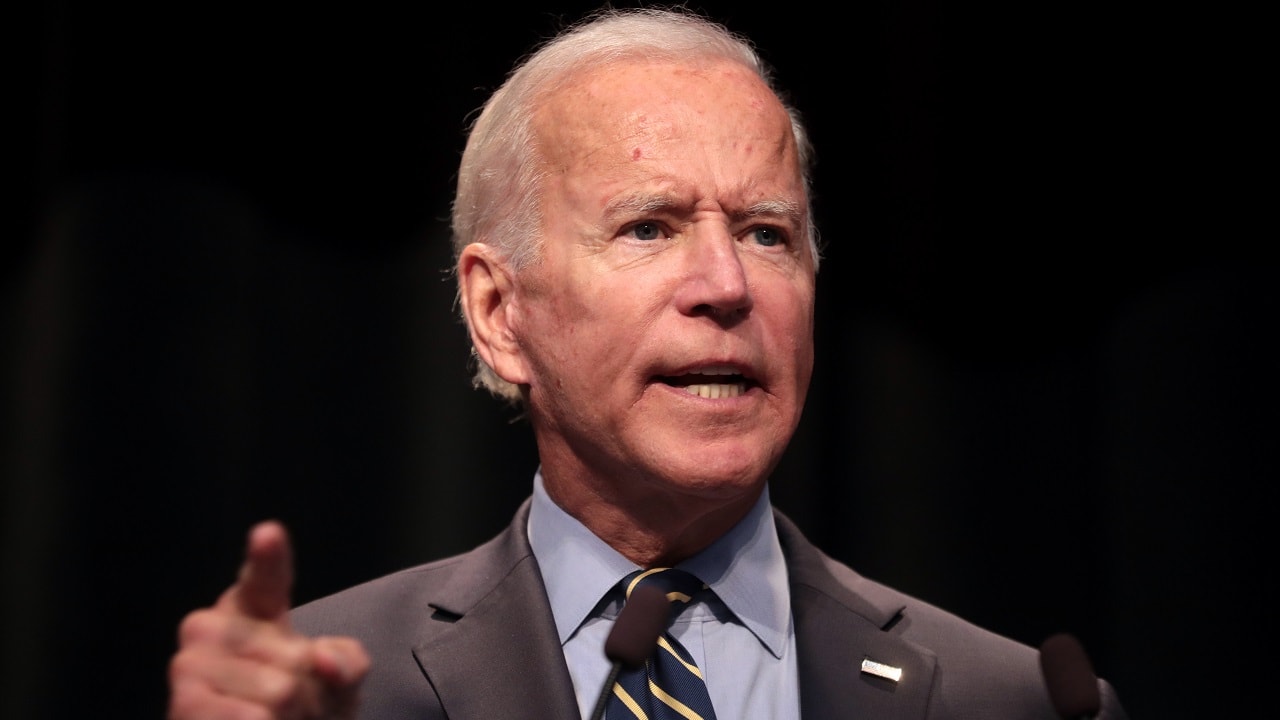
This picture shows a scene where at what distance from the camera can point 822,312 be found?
299 cm

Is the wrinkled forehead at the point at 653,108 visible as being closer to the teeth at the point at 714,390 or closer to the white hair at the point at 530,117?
the white hair at the point at 530,117

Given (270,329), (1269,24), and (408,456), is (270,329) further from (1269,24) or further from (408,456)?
(1269,24)

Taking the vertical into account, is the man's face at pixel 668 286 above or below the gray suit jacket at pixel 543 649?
above

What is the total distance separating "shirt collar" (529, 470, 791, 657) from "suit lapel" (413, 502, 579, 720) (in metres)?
0.03

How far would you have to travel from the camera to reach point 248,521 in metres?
2.76

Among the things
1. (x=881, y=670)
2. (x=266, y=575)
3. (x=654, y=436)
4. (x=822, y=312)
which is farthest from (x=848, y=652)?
(x=822, y=312)

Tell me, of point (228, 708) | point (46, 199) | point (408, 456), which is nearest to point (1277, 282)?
point (408, 456)

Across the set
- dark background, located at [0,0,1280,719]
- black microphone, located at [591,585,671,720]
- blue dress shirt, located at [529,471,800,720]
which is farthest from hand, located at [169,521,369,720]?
dark background, located at [0,0,1280,719]

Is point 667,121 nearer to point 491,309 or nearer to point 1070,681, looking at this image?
point 491,309

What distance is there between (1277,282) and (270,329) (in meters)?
2.27

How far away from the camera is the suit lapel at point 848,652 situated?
1.80 metres

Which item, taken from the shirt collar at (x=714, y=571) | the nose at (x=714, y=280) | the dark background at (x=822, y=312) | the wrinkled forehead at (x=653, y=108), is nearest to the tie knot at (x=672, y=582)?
the shirt collar at (x=714, y=571)

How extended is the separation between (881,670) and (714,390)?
0.47m

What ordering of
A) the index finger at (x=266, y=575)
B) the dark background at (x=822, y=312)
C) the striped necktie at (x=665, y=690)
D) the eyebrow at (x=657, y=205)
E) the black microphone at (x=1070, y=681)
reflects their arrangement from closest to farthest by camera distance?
the index finger at (x=266, y=575)
the black microphone at (x=1070, y=681)
the striped necktie at (x=665, y=690)
the eyebrow at (x=657, y=205)
the dark background at (x=822, y=312)
